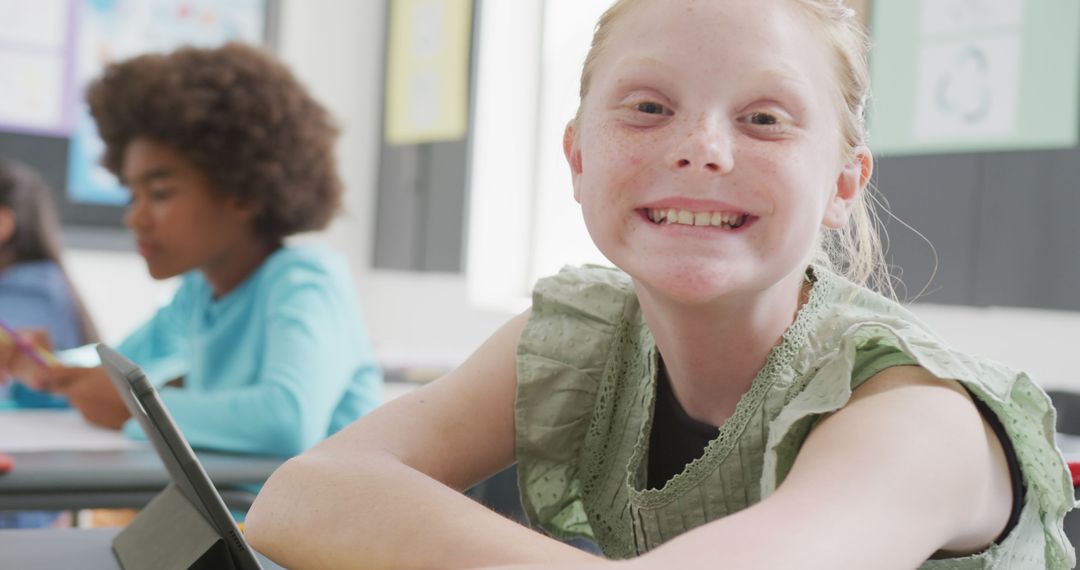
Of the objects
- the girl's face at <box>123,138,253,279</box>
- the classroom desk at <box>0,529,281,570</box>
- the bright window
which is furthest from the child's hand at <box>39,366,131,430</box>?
the bright window

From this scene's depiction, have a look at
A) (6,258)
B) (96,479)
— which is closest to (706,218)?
(96,479)

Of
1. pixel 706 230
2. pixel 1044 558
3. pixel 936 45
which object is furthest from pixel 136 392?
pixel 936 45

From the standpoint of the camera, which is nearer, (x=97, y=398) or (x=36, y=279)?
(x=97, y=398)

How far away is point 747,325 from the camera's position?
898 mm

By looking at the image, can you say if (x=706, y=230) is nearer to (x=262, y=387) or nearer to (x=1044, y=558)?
(x=1044, y=558)

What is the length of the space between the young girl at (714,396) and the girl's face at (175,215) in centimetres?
112

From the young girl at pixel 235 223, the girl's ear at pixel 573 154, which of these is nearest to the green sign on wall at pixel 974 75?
the young girl at pixel 235 223

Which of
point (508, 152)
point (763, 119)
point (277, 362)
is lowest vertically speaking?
point (277, 362)

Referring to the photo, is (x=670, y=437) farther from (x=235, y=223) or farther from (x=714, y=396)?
(x=235, y=223)

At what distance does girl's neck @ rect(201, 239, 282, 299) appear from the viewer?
2070 millimetres

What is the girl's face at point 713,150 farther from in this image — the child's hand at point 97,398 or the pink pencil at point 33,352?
the pink pencil at point 33,352

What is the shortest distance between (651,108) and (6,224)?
2600mm

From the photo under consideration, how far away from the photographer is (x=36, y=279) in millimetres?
2834

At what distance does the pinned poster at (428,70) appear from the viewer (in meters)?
4.64
